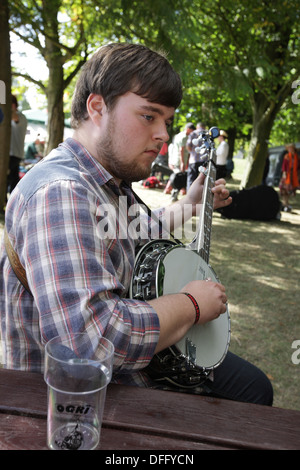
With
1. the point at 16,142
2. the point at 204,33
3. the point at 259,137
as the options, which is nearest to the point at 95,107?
the point at 16,142

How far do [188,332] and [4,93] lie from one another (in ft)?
18.8

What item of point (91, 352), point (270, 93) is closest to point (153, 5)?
point (91, 352)

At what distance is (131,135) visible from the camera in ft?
4.74

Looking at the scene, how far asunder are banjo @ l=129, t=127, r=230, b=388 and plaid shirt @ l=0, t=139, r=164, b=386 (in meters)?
0.11

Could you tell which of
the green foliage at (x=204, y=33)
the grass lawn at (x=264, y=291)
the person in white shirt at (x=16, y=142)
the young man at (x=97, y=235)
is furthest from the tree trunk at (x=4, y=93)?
the young man at (x=97, y=235)

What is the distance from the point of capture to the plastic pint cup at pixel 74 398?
890 millimetres

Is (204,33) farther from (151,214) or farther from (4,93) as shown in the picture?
(151,214)

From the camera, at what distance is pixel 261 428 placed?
1029mm

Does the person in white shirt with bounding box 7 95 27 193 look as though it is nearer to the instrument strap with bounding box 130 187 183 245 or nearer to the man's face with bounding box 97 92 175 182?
the instrument strap with bounding box 130 187 183 245

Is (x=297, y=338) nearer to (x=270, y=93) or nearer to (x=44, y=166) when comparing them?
(x=44, y=166)

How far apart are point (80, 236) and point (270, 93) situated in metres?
11.1

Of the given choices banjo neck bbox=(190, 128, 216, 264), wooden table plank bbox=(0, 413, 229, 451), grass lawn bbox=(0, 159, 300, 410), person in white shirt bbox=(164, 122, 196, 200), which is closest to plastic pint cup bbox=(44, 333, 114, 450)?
wooden table plank bbox=(0, 413, 229, 451)

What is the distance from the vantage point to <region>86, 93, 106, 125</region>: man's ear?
1467mm

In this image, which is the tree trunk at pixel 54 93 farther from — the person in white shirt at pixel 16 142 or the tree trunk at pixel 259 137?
the tree trunk at pixel 259 137
